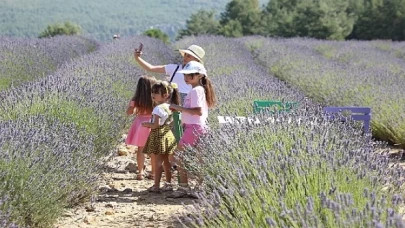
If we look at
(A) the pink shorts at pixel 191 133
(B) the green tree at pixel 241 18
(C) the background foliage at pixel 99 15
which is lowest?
(C) the background foliage at pixel 99 15

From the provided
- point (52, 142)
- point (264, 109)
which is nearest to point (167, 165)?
point (264, 109)

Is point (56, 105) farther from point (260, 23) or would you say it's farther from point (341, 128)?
point (260, 23)

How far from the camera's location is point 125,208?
15.1 ft

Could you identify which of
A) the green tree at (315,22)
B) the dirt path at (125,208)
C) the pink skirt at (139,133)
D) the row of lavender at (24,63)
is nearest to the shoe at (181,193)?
the dirt path at (125,208)

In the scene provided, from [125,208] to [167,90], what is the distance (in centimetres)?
86

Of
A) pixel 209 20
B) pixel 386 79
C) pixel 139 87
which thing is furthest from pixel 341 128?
pixel 209 20

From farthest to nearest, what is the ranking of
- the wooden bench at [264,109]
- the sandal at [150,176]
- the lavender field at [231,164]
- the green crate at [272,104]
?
the sandal at [150,176] → the green crate at [272,104] → the wooden bench at [264,109] → the lavender field at [231,164]

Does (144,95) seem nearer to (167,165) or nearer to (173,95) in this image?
(173,95)

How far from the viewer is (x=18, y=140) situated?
3.66 meters

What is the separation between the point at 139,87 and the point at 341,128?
5.58ft

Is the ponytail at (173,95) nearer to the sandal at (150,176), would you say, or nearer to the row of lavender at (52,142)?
the row of lavender at (52,142)

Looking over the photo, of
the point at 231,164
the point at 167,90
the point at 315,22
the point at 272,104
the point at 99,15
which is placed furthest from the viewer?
the point at 99,15

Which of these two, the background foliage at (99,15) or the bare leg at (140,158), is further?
the background foliage at (99,15)

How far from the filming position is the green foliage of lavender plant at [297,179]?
2.38m
